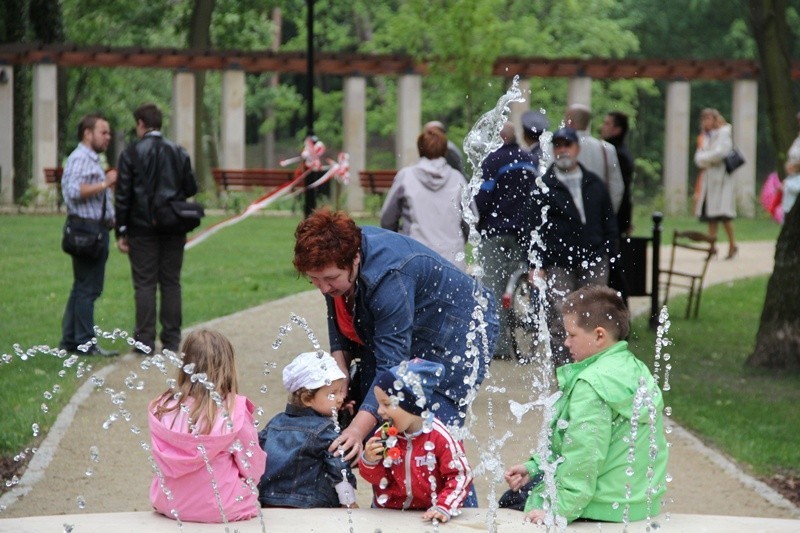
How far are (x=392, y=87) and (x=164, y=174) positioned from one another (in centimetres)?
3793

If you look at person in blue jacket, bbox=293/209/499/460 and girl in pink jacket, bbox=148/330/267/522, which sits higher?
person in blue jacket, bbox=293/209/499/460

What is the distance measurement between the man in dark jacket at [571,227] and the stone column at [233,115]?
2298cm

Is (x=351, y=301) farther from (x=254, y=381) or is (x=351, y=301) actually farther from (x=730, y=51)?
(x=730, y=51)

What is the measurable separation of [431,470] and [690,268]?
1409 centimetres

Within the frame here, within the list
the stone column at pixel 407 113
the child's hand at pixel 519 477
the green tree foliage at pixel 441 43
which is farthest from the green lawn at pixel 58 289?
the stone column at pixel 407 113

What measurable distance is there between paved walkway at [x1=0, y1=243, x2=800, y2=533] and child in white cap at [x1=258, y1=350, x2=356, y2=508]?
0.53 feet

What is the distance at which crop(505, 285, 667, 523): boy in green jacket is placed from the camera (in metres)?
4.95

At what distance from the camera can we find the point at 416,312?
18.0ft

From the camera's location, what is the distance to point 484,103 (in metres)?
34.2

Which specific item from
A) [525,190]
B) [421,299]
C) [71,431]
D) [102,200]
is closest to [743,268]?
[525,190]

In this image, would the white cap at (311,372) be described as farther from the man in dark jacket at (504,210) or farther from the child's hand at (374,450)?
the man in dark jacket at (504,210)

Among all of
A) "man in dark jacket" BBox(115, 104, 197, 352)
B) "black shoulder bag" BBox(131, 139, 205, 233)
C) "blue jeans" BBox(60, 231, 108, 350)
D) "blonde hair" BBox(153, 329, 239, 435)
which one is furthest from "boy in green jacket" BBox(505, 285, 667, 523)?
"blue jeans" BBox(60, 231, 108, 350)

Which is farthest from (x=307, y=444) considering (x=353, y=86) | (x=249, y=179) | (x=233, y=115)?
(x=233, y=115)

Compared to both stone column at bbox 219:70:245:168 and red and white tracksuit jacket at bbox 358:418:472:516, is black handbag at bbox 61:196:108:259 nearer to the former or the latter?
red and white tracksuit jacket at bbox 358:418:472:516
